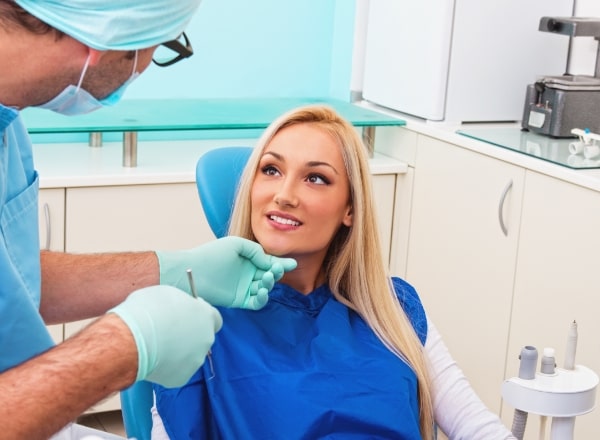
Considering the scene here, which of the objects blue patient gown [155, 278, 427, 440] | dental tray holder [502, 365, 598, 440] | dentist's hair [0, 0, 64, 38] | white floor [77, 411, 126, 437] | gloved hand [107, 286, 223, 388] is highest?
dentist's hair [0, 0, 64, 38]

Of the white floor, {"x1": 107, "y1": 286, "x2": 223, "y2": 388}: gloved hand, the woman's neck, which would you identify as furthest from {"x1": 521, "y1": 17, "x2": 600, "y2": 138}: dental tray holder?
{"x1": 107, "y1": 286, "x2": 223, "y2": 388}: gloved hand

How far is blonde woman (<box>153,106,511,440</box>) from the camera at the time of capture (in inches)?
70.4

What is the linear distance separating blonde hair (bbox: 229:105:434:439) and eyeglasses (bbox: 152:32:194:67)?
46cm

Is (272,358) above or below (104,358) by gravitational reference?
below

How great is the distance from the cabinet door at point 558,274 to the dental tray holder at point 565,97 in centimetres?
27

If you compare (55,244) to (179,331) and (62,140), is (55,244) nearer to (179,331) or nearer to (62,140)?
(62,140)

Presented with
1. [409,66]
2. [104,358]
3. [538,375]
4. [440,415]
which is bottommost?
[440,415]

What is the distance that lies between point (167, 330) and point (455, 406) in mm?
734

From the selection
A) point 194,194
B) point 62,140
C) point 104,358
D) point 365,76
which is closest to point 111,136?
point 62,140

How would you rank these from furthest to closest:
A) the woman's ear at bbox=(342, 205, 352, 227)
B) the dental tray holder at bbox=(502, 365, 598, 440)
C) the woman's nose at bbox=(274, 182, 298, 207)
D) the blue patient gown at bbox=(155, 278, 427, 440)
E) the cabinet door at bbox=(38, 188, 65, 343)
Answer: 1. the cabinet door at bbox=(38, 188, 65, 343)
2. the woman's ear at bbox=(342, 205, 352, 227)
3. the woman's nose at bbox=(274, 182, 298, 207)
4. the blue patient gown at bbox=(155, 278, 427, 440)
5. the dental tray holder at bbox=(502, 365, 598, 440)

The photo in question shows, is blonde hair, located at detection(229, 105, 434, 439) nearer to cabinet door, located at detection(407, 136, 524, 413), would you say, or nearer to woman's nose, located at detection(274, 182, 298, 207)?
woman's nose, located at detection(274, 182, 298, 207)

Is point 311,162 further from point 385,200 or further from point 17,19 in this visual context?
point 385,200

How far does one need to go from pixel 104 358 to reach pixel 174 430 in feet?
1.77

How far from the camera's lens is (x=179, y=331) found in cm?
136
